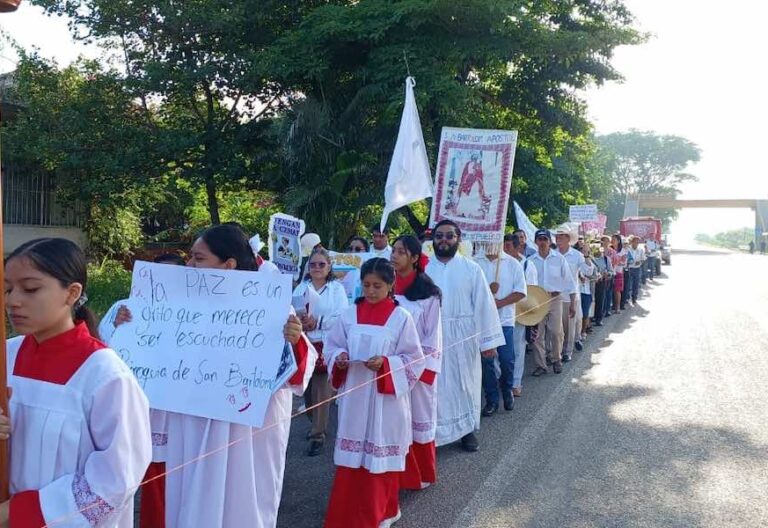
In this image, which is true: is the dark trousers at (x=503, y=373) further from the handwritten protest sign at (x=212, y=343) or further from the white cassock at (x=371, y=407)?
the handwritten protest sign at (x=212, y=343)

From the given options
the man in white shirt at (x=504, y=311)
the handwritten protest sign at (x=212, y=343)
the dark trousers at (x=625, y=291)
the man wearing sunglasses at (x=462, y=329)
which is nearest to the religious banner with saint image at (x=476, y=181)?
the man in white shirt at (x=504, y=311)

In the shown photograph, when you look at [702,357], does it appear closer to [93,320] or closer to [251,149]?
[93,320]

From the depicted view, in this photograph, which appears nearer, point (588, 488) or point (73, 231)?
point (588, 488)

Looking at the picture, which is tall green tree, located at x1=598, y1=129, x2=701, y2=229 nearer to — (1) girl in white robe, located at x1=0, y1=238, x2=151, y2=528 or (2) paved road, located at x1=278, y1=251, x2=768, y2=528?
(2) paved road, located at x1=278, y1=251, x2=768, y2=528

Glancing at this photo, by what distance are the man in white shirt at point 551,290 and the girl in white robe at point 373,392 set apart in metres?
5.37

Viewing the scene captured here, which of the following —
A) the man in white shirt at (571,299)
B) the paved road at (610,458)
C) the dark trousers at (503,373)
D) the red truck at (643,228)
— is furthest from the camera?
the red truck at (643,228)

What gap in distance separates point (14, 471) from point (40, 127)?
14.4 m

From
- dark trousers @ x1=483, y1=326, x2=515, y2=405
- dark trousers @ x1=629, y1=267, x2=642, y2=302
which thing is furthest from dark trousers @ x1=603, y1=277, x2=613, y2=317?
dark trousers @ x1=483, y1=326, x2=515, y2=405

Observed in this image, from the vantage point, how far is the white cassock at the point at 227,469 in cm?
318

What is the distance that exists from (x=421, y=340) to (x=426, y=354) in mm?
166

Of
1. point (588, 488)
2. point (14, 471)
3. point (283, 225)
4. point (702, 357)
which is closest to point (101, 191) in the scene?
point (283, 225)

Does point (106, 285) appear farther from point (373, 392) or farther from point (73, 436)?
point (73, 436)

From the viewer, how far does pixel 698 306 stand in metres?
17.6

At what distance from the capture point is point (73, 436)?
2037mm
